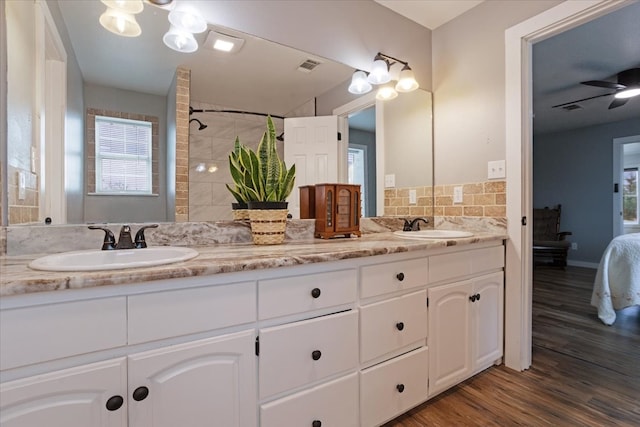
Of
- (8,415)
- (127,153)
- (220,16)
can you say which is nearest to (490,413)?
(8,415)

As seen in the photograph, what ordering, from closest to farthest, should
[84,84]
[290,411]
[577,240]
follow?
[290,411], [84,84], [577,240]

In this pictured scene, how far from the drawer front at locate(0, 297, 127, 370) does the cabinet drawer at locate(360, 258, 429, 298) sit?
2.67 feet

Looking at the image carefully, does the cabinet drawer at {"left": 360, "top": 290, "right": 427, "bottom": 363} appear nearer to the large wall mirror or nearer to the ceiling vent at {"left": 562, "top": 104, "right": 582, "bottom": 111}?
the large wall mirror

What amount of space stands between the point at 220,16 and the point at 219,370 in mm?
1498

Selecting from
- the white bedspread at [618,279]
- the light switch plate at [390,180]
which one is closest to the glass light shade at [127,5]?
the light switch plate at [390,180]

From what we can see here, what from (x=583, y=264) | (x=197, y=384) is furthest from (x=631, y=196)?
(x=197, y=384)

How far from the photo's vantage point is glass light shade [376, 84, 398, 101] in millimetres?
2120

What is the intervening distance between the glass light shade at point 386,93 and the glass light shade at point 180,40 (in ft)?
3.89

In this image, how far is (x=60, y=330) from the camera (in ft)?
2.35

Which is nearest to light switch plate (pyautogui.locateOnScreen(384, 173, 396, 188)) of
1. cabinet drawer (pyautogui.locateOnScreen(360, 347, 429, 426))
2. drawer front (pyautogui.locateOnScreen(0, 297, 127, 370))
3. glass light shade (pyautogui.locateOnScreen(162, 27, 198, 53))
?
cabinet drawer (pyautogui.locateOnScreen(360, 347, 429, 426))

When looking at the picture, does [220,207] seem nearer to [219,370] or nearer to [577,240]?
[219,370]

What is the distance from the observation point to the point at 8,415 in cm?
67

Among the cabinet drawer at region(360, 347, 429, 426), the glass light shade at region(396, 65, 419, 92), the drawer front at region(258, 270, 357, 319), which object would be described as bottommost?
the cabinet drawer at region(360, 347, 429, 426)

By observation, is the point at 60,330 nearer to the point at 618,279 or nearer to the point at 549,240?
the point at 618,279
